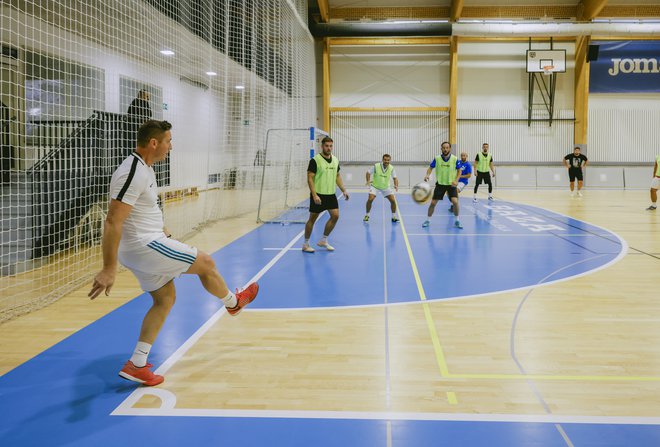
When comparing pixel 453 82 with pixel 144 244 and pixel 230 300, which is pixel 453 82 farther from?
pixel 144 244

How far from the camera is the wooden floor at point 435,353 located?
372 cm

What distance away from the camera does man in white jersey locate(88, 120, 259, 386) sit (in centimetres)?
351

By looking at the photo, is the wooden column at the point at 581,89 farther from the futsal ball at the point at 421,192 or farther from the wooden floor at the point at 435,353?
the wooden floor at the point at 435,353

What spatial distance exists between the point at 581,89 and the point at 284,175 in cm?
1637

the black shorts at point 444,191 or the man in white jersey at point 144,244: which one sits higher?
the black shorts at point 444,191

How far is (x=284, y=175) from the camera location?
810 inches

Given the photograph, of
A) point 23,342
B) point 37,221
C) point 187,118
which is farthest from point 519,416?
point 187,118

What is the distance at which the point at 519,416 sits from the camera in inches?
136

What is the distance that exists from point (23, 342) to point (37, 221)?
15.9ft

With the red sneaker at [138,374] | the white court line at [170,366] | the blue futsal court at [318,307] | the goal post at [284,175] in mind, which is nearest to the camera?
the blue futsal court at [318,307]

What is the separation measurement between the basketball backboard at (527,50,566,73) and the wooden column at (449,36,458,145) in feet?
11.5

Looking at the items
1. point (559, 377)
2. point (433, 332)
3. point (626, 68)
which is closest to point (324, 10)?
point (626, 68)

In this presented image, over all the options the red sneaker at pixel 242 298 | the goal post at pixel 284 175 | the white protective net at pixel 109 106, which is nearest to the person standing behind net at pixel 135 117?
the white protective net at pixel 109 106

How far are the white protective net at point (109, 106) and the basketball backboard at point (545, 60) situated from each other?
35.3ft
